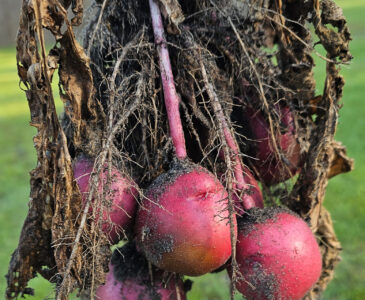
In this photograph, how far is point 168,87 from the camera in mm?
1121

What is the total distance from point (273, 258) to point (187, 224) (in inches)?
9.6

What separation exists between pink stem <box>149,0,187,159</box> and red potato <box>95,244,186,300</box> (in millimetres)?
370

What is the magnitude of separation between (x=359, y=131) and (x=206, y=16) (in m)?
4.90

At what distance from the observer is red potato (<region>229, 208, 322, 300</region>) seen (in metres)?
1.08

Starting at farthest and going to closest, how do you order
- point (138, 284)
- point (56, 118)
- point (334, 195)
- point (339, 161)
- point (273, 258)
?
point (334, 195)
point (339, 161)
point (138, 284)
point (273, 258)
point (56, 118)

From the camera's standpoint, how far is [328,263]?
1543mm

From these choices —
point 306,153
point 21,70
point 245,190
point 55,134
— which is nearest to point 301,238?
point 245,190

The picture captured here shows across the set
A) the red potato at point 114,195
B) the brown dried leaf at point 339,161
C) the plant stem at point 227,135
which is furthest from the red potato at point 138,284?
the brown dried leaf at point 339,161

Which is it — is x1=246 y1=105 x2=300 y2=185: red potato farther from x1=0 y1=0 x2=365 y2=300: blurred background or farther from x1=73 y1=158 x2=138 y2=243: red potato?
x1=73 y1=158 x2=138 y2=243: red potato

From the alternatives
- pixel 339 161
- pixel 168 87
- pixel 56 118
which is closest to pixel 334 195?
pixel 339 161

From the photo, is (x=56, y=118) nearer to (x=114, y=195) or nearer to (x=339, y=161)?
(x=114, y=195)

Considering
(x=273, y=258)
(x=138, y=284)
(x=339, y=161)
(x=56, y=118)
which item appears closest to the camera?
(x=56, y=118)

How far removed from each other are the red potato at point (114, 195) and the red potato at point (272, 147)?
42 cm

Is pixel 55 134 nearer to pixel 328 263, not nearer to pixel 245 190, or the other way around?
pixel 245 190
